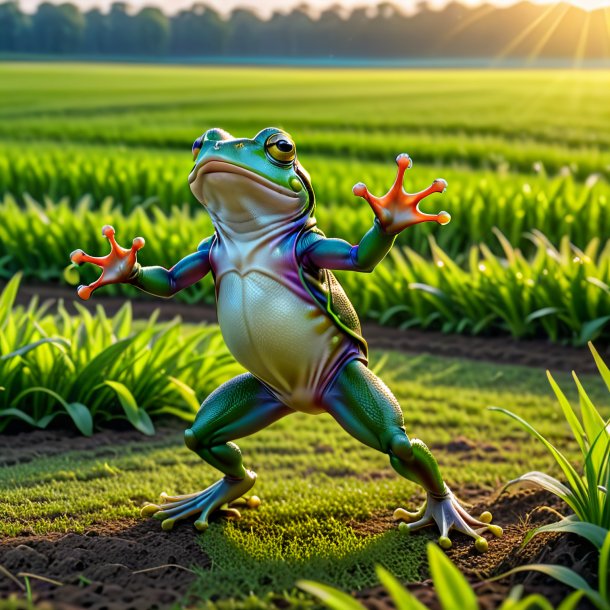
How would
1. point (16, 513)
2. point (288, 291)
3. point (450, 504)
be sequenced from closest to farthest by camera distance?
point (288, 291)
point (450, 504)
point (16, 513)

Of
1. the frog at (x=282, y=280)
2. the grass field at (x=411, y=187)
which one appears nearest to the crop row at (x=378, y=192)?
the grass field at (x=411, y=187)

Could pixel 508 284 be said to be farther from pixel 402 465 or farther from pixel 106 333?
pixel 402 465

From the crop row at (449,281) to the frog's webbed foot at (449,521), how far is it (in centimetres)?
256

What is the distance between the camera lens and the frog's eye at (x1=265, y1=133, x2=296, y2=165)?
2562 mm

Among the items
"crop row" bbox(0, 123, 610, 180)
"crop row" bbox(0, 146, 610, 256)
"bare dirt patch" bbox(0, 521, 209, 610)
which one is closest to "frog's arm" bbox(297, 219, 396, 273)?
"bare dirt patch" bbox(0, 521, 209, 610)

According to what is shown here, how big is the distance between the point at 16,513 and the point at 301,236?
4.66ft

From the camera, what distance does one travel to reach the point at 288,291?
261 cm

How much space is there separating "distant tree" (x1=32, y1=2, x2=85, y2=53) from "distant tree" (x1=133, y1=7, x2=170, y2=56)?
4.85 metres

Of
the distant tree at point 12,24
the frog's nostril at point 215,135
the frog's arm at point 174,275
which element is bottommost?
the frog's arm at point 174,275

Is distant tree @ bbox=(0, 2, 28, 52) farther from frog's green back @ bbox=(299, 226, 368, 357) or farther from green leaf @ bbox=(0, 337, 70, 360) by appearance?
frog's green back @ bbox=(299, 226, 368, 357)

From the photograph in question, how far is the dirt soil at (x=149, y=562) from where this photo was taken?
2.36 m

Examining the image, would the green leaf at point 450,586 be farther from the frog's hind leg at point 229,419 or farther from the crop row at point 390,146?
the crop row at point 390,146

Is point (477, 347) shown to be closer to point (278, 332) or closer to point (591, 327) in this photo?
point (591, 327)

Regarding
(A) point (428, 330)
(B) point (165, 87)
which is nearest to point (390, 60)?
(B) point (165, 87)
